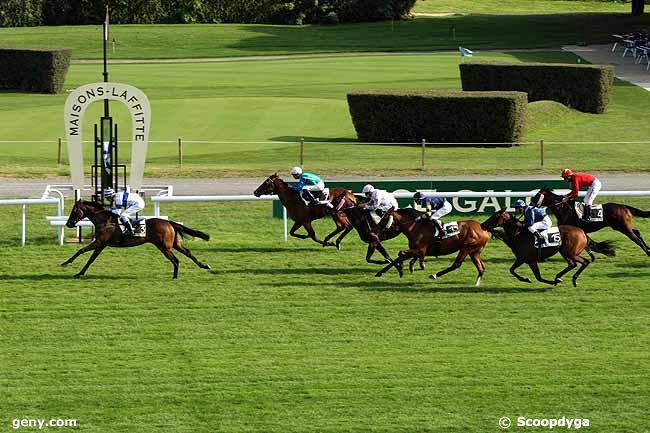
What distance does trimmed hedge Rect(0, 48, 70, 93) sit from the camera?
44.7 meters

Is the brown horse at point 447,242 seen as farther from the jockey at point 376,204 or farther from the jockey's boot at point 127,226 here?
the jockey's boot at point 127,226

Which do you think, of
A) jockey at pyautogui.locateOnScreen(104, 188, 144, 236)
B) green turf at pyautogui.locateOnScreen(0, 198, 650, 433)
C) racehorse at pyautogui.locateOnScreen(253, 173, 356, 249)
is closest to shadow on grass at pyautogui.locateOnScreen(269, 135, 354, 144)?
racehorse at pyautogui.locateOnScreen(253, 173, 356, 249)

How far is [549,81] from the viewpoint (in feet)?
125

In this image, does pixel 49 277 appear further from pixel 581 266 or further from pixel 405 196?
pixel 581 266

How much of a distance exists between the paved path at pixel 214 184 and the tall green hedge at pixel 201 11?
137 feet

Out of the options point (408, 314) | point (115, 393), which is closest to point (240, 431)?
point (115, 393)

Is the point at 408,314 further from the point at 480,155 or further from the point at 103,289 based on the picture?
the point at 480,155

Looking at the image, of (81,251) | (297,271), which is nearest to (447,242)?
(297,271)

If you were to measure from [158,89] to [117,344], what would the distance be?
3174cm

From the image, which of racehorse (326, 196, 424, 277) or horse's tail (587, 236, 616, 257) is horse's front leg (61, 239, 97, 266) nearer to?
racehorse (326, 196, 424, 277)

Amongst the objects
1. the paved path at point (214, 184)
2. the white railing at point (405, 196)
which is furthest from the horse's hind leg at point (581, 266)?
the paved path at point (214, 184)

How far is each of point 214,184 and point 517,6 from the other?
60979 mm

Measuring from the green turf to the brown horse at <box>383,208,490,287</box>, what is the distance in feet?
1.21

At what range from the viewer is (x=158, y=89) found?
45656mm
